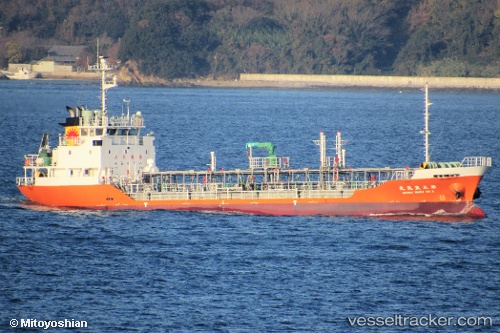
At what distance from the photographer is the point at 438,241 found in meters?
52.8

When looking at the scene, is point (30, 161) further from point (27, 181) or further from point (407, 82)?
point (407, 82)

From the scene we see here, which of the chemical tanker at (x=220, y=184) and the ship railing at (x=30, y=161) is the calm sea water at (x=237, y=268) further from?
the ship railing at (x=30, y=161)

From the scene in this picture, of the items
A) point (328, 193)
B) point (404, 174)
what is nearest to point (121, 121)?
point (328, 193)

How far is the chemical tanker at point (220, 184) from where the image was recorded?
56.8m

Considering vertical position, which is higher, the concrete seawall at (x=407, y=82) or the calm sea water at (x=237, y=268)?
the concrete seawall at (x=407, y=82)

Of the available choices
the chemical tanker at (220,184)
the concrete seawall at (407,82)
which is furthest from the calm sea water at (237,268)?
the concrete seawall at (407,82)

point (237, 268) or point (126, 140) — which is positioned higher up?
point (126, 140)

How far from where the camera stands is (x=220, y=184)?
60812 millimetres

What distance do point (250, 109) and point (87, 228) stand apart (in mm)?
95558

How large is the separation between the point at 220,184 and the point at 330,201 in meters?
6.29

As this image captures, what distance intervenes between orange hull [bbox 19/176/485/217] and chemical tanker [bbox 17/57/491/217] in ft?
0.17

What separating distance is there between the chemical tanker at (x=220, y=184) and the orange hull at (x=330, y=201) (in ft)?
0.17

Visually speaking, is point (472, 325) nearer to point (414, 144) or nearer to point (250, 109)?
point (414, 144)

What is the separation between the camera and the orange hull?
186 ft
